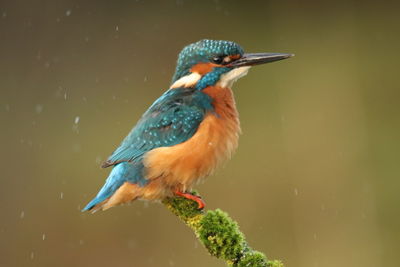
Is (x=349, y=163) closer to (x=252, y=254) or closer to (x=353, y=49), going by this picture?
(x=353, y=49)

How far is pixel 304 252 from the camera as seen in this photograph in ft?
12.0

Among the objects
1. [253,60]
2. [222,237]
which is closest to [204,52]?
[253,60]

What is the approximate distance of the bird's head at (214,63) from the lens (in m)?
2.25

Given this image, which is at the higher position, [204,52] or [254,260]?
[204,52]

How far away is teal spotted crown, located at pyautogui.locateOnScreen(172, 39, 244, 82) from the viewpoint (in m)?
2.25

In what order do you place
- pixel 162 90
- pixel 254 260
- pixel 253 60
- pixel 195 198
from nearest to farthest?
pixel 254 260 < pixel 195 198 < pixel 253 60 < pixel 162 90

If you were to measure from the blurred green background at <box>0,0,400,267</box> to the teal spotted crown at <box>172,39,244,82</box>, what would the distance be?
5.15ft

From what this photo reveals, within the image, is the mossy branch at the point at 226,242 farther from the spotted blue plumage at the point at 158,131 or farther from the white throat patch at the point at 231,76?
the white throat patch at the point at 231,76

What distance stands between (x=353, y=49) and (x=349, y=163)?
0.62 meters

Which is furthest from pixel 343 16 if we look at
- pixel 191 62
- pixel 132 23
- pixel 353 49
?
pixel 191 62

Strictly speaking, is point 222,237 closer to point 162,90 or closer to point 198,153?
point 198,153

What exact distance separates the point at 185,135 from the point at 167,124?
0.06 metres

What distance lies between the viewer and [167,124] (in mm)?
2264

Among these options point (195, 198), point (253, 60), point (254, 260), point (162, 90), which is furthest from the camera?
point (162, 90)
